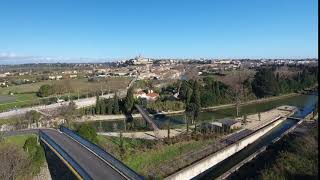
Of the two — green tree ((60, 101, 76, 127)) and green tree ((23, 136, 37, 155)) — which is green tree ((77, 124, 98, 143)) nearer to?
green tree ((23, 136, 37, 155))

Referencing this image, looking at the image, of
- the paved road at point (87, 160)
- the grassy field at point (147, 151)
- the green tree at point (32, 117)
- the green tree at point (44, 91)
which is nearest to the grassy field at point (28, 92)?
the green tree at point (44, 91)

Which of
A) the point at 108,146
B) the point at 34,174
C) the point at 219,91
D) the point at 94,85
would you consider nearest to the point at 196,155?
the point at 108,146

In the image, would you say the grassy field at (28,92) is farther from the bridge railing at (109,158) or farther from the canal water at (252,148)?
the canal water at (252,148)

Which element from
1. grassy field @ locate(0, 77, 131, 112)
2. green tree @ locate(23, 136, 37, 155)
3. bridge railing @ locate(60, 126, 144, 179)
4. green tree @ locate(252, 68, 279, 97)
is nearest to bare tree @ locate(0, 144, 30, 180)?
green tree @ locate(23, 136, 37, 155)

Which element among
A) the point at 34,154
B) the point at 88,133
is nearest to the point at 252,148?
the point at 88,133

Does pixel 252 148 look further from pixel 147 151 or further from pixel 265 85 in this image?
pixel 265 85
